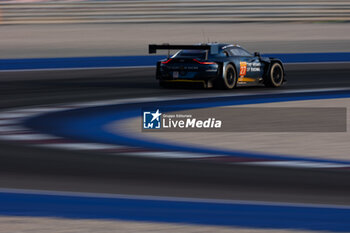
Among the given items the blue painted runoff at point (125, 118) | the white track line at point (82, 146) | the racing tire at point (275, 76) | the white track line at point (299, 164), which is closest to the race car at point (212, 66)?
the racing tire at point (275, 76)

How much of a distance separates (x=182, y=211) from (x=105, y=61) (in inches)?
805

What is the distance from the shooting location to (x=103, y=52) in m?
31.4

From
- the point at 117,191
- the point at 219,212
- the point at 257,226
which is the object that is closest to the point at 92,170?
the point at 117,191

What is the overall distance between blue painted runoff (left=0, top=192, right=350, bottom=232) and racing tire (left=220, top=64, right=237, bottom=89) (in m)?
11.2

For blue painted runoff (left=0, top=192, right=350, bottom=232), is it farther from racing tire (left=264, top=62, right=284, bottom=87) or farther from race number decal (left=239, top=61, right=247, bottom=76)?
racing tire (left=264, top=62, right=284, bottom=87)

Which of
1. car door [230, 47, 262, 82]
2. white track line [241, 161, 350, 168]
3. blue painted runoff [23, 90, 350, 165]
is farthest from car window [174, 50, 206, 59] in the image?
white track line [241, 161, 350, 168]

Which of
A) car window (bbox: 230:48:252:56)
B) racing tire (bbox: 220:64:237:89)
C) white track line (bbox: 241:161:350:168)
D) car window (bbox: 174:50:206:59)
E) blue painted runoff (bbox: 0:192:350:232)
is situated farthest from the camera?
car window (bbox: 230:48:252:56)

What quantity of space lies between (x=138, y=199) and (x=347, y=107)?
915 cm

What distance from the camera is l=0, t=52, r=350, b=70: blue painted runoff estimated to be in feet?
84.0

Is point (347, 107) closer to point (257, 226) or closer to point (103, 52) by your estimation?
point (257, 226)

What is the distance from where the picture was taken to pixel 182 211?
6.80m

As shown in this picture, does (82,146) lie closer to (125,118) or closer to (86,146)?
(86,146)

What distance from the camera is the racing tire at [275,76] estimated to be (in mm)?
19344

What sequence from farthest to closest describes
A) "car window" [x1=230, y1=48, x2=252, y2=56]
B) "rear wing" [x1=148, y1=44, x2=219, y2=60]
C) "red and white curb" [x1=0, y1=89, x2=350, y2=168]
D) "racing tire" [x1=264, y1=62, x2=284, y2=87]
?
"racing tire" [x1=264, y1=62, x2=284, y2=87] → "car window" [x1=230, y1=48, x2=252, y2=56] → "rear wing" [x1=148, y1=44, x2=219, y2=60] → "red and white curb" [x1=0, y1=89, x2=350, y2=168]
